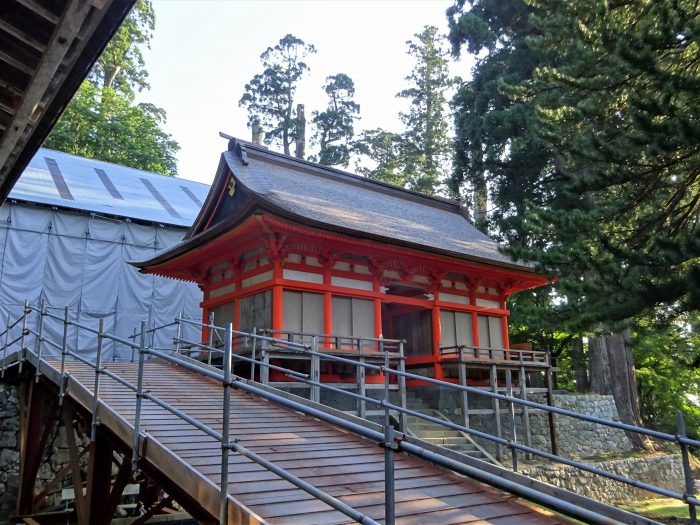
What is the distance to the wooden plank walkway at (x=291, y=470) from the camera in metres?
4.36

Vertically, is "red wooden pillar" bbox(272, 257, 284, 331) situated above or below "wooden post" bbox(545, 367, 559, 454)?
above

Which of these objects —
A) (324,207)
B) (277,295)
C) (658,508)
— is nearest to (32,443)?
(277,295)

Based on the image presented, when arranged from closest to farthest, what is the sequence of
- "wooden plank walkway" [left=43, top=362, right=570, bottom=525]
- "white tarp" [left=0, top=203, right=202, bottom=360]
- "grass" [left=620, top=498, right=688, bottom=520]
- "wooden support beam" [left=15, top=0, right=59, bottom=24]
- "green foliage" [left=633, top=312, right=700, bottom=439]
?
"wooden support beam" [left=15, top=0, right=59, bottom=24], "wooden plank walkway" [left=43, top=362, right=570, bottom=525], "grass" [left=620, top=498, right=688, bottom=520], "white tarp" [left=0, top=203, right=202, bottom=360], "green foliage" [left=633, top=312, right=700, bottom=439]

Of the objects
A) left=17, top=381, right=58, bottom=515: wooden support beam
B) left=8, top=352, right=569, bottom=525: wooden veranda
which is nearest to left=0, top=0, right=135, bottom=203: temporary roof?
left=8, top=352, right=569, bottom=525: wooden veranda

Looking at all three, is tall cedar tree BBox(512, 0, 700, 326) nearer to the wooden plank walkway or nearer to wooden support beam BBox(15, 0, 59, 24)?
the wooden plank walkway

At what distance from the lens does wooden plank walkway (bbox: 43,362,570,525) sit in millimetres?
4363

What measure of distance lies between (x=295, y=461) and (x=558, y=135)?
326 inches

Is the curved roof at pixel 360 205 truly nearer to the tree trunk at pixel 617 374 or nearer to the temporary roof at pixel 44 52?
the tree trunk at pixel 617 374

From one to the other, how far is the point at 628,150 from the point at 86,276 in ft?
52.0

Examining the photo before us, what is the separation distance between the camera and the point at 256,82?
3519 centimetres

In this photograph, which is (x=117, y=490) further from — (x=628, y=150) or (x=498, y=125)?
(x=498, y=125)

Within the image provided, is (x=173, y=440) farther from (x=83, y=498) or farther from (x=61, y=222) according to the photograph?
(x=61, y=222)

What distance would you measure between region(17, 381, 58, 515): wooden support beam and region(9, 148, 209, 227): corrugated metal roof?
9.74 meters

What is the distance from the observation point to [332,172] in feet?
60.5
